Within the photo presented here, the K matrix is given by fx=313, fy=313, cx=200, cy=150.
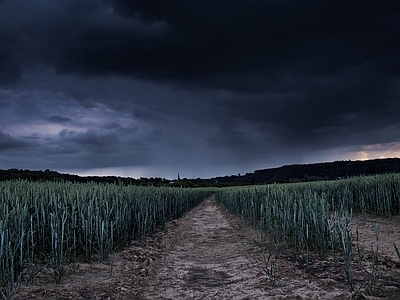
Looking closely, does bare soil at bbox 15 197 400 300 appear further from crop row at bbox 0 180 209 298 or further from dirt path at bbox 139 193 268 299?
crop row at bbox 0 180 209 298

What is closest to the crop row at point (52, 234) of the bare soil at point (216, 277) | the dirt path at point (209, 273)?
the bare soil at point (216, 277)

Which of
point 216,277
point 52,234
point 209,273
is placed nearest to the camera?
point 52,234

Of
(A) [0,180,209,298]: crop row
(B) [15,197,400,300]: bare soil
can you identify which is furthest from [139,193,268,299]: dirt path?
(A) [0,180,209,298]: crop row

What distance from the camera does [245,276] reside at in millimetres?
4984

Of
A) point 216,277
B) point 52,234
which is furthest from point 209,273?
point 52,234

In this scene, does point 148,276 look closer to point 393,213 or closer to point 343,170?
point 393,213

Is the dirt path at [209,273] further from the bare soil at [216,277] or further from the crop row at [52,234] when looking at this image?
the crop row at [52,234]

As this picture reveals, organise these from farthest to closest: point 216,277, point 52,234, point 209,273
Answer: point 209,273 < point 216,277 < point 52,234

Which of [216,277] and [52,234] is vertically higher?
[52,234]

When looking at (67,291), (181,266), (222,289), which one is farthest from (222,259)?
(67,291)

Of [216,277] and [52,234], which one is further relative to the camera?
[216,277]

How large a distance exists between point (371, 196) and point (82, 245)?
37.6 ft

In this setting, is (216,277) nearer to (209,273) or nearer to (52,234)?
(209,273)

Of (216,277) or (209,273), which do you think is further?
(209,273)
